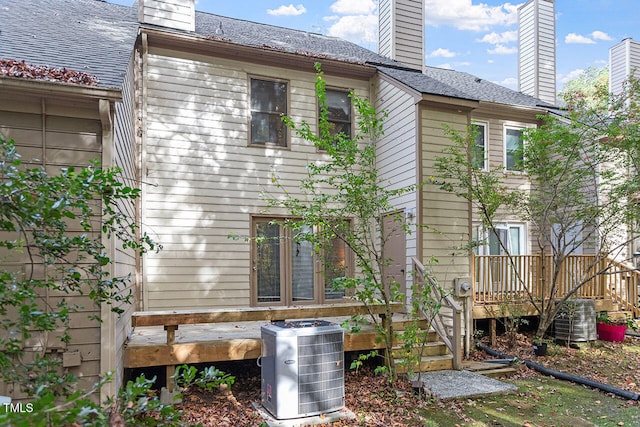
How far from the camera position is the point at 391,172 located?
25.9 ft

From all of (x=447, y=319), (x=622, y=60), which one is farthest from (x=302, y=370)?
(x=622, y=60)

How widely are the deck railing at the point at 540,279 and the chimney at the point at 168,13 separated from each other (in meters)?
6.77

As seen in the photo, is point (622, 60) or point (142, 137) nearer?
point (142, 137)

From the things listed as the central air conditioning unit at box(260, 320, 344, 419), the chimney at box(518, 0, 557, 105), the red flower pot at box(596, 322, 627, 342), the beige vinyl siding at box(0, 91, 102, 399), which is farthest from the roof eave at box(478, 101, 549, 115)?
the beige vinyl siding at box(0, 91, 102, 399)

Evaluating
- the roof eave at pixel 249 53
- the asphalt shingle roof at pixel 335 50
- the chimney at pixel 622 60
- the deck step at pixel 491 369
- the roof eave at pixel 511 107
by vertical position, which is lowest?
the deck step at pixel 491 369

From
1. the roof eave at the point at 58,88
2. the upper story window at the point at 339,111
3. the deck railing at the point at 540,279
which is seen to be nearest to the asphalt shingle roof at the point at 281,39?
the upper story window at the point at 339,111

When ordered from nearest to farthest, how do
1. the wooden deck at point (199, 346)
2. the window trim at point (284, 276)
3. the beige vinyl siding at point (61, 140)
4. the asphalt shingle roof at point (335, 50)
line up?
the beige vinyl siding at point (61, 140), the wooden deck at point (199, 346), the window trim at point (284, 276), the asphalt shingle roof at point (335, 50)

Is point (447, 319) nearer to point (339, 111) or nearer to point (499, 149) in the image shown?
point (339, 111)

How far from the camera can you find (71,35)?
229 inches

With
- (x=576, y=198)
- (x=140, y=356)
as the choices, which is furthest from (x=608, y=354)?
(x=140, y=356)

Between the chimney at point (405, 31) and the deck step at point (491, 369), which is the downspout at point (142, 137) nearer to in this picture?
the deck step at point (491, 369)

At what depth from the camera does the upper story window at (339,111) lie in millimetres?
8422

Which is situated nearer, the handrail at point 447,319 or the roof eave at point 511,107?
the handrail at point 447,319

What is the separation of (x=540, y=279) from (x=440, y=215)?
2631 millimetres
